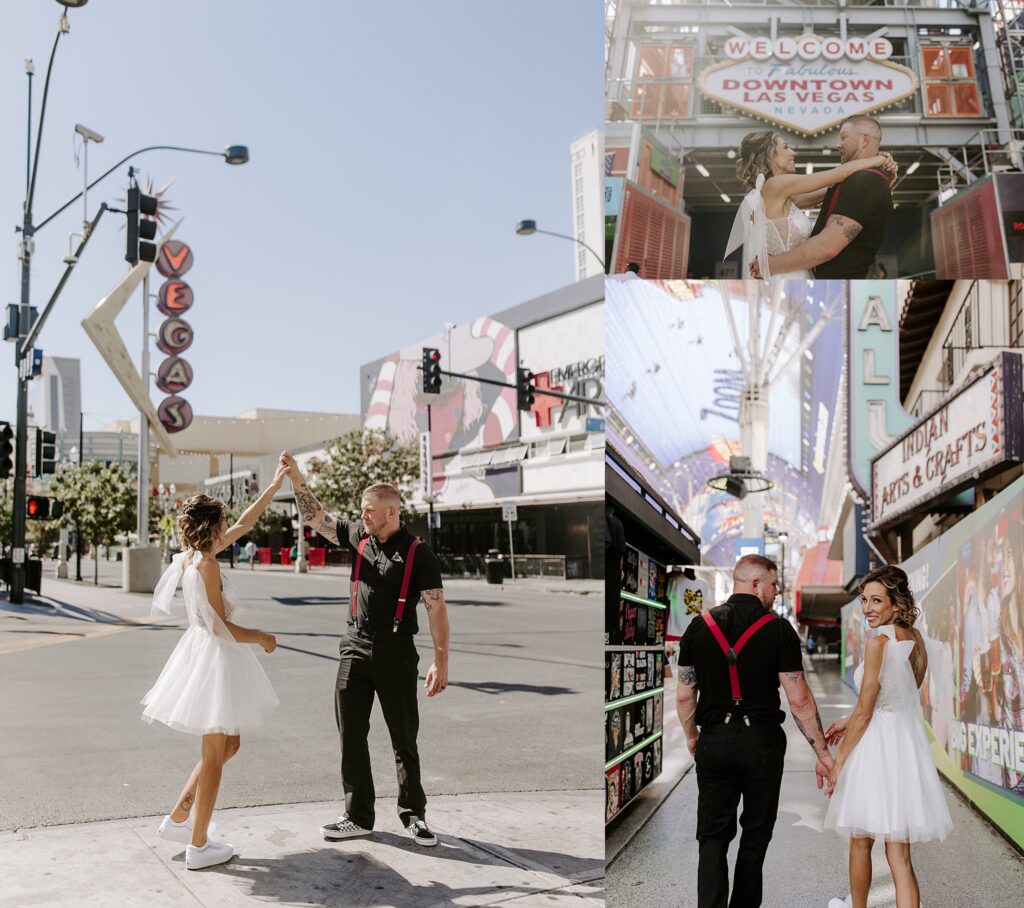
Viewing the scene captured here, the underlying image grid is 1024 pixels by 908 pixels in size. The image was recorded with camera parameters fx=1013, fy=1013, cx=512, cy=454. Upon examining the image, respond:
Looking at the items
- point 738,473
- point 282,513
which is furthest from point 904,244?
point 282,513

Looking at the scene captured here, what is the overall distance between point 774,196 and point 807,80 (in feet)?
1.41

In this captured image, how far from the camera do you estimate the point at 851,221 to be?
141 inches

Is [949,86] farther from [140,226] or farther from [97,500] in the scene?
[97,500]

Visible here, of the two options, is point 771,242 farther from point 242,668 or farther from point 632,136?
point 242,668

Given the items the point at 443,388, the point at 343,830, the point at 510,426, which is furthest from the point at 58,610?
the point at 510,426

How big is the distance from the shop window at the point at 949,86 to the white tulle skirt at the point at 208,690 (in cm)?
323

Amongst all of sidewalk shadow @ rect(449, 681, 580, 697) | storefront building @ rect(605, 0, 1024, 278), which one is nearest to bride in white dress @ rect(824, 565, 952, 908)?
storefront building @ rect(605, 0, 1024, 278)

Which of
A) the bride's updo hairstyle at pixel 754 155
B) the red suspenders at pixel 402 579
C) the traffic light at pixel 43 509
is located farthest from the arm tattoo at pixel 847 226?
the traffic light at pixel 43 509

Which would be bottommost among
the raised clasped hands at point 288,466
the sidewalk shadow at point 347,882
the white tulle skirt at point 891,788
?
the sidewalk shadow at point 347,882

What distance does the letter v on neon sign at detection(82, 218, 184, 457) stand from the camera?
412 cm

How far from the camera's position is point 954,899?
3107 mm

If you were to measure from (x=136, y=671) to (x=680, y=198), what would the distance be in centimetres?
291

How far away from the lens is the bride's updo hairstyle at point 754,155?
3.61 meters

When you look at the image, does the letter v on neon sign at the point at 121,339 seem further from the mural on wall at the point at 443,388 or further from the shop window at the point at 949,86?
the shop window at the point at 949,86
